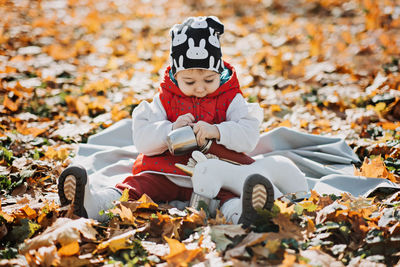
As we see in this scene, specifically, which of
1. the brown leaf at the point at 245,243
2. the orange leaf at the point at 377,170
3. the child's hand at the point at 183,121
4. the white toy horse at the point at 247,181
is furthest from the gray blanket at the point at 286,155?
the brown leaf at the point at 245,243

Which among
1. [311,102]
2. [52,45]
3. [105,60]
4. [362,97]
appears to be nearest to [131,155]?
[311,102]

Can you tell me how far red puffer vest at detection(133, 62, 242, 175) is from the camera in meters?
2.81

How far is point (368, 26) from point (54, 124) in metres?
5.20

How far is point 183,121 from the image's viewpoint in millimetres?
2740

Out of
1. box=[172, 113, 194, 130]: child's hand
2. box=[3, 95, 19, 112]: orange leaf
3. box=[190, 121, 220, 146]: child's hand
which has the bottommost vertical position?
box=[190, 121, 220, 146]: child's hand

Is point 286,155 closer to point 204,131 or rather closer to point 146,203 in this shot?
point 204,131

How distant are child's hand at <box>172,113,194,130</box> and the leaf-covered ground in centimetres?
52

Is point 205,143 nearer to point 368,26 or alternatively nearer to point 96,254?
point 96,254

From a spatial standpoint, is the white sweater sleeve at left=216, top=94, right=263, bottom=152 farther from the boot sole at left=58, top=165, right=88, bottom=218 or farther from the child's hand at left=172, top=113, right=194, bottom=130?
the boot sole at left=58, top=165, right=88, bottom=218

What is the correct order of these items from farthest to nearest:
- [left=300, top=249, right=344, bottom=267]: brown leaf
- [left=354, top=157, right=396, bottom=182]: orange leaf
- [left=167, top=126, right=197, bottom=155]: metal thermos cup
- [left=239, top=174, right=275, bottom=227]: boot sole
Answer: [left=354, top=157, right=396, bottom=182]: orange leaf → [left=167, top=126, right=197, bottom=155]: metal thermos cup → [left=239, top=174, right=275, bottom=227]: boot sole → [left=300, top=249, right=344, bottom=267]: brown leaf

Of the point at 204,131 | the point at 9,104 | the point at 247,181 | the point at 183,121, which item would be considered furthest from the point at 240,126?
the point at 9,104

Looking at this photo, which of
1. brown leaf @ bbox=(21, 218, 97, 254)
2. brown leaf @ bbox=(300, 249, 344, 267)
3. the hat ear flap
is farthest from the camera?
the hat ear flap

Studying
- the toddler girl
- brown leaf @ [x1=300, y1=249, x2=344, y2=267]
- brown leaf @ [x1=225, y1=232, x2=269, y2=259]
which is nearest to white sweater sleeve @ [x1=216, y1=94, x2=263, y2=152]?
the toddler girl

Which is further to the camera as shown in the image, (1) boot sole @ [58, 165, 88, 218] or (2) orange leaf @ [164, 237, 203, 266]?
(1) boot sole @ [58, 165, 88, 218]
